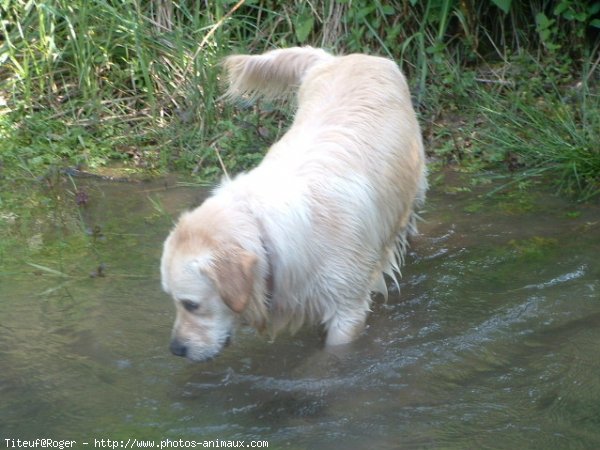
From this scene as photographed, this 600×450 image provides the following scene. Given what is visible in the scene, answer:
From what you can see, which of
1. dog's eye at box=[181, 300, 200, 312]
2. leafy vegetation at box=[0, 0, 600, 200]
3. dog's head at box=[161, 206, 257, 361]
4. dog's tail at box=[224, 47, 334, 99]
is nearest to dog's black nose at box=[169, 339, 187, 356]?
dog's head at box=[161, 206, 257, 361]

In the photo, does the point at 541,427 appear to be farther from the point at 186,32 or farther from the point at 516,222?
the point at 186,32

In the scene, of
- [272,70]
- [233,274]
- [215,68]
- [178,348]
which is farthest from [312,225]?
[215,68]

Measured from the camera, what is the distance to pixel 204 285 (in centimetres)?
401

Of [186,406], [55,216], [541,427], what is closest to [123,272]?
[55,216]

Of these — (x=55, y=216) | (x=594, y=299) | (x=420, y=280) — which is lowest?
(x=55, y=216)

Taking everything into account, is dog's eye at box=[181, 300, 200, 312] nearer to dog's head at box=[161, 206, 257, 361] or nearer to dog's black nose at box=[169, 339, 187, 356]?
dog's head at box=[161, 206, 257, 361]

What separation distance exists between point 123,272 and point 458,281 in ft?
6.32

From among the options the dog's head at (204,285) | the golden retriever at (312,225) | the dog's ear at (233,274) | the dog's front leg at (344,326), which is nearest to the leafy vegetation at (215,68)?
the golden retriever at (312,225)

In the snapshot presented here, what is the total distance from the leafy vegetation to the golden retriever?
1957mm

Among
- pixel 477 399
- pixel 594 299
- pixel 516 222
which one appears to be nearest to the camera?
pixel 477 399

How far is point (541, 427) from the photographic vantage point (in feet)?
12.1

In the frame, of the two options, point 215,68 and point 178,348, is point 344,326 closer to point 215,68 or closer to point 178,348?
point 178,348

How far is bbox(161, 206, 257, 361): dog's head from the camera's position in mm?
3920

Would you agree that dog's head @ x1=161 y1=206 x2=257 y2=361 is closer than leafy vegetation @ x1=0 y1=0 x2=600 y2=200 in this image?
Yes
